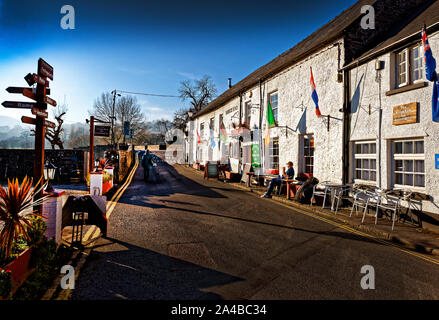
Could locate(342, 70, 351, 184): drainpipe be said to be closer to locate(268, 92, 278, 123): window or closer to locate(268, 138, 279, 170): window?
locate(268, 138, 279, 170): window

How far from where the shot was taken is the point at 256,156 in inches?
619

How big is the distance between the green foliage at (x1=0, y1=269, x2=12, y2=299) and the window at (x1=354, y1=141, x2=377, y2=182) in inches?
361

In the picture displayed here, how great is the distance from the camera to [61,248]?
469 centimetres

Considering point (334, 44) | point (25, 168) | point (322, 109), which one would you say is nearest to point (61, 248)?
point (322, 109)

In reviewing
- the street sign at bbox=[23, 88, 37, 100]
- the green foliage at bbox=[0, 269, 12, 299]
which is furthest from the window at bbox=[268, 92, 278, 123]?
the green foliage at bbox=[0, 269, 12, 299]

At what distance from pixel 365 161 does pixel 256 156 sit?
24.4ft

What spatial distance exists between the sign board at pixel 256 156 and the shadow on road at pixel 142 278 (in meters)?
11.4

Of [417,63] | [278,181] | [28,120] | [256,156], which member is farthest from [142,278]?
[256,156]

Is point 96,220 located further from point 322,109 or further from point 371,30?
point 371,30

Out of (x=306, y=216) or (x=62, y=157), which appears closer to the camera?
(x=306, y=216)

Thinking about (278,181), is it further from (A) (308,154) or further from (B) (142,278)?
(B) (142,278)

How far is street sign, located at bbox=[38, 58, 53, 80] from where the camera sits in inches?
185

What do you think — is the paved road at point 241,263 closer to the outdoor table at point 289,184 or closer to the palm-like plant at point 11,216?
the palm-like plant at point 11,216

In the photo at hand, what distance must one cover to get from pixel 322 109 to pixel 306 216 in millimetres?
4872
